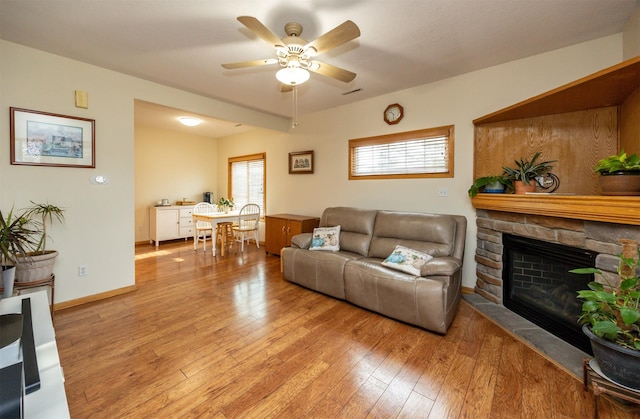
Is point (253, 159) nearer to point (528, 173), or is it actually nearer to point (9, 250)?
point (9, 250)

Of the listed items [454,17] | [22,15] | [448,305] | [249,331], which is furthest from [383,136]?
[22,15]

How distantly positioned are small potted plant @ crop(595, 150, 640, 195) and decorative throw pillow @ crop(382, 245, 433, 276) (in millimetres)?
1394

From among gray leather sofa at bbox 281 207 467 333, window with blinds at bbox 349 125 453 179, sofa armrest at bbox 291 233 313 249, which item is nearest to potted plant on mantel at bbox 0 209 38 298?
gray leather sofa at bbox 281 207 467 333

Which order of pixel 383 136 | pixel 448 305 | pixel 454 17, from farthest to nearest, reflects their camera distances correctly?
pixel 383 136 → pixel 448 305 → pixel 454 17

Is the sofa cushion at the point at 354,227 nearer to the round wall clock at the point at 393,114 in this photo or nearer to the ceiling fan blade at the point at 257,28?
the round wall clock at the point at 393,114

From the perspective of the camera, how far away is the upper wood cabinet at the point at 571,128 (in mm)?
Result: 2006

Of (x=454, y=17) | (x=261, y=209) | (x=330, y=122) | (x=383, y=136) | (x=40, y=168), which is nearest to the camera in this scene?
(x=454, y=17)

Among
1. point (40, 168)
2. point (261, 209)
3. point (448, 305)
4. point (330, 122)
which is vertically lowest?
point (448, 305)

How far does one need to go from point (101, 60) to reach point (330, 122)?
296 cm

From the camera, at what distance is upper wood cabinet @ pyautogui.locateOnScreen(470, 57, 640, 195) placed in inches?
79.0

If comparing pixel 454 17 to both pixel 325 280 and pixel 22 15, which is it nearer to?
pixel 325 280

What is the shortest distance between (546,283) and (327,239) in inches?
88.5

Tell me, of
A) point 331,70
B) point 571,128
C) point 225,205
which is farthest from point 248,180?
point 571,128

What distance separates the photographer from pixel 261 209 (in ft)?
19.0
